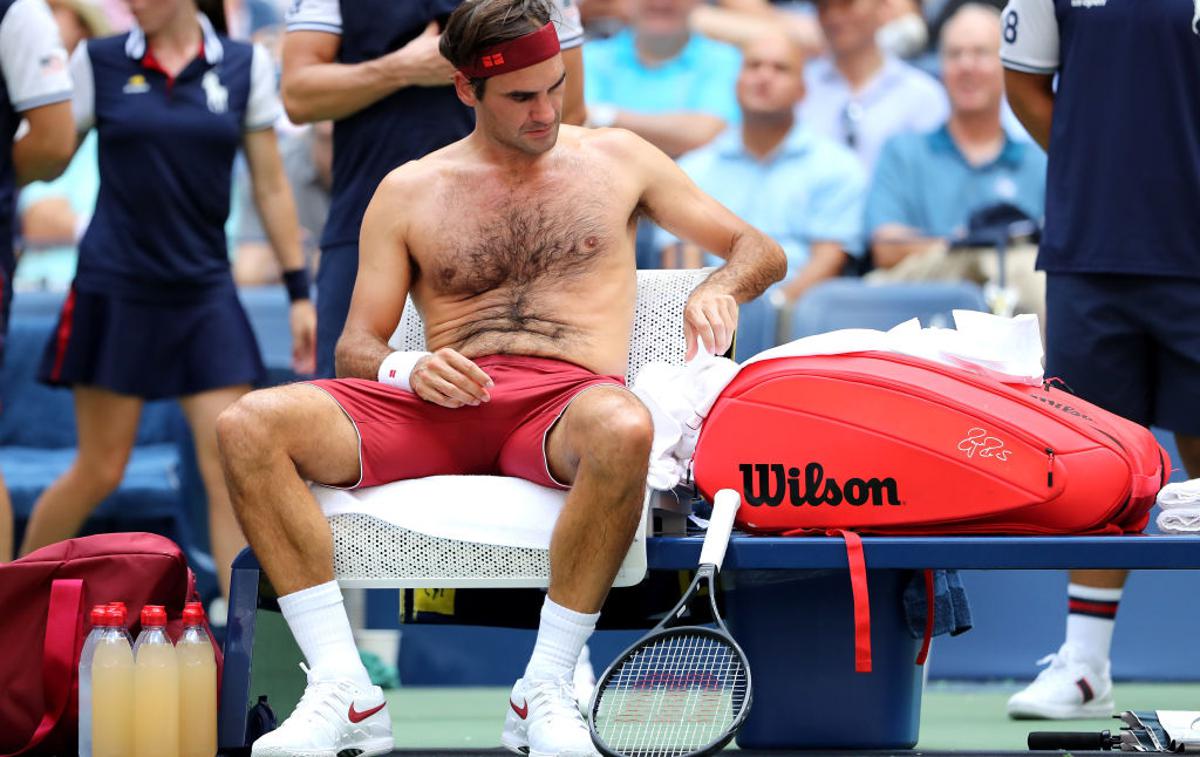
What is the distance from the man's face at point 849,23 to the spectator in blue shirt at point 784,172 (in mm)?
771

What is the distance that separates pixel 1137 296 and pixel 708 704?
5.91 feet

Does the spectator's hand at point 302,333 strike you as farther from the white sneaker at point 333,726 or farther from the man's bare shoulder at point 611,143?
the white sneaker at point 333,726

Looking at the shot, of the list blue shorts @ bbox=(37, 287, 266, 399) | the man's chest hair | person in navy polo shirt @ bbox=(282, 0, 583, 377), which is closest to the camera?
the man's chest hair

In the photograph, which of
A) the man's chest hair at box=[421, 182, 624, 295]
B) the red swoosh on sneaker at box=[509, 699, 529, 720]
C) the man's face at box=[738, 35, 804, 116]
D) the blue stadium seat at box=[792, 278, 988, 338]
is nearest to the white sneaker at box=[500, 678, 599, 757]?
the red swoosh on sneaker at box=[509, 699, 529, 720]

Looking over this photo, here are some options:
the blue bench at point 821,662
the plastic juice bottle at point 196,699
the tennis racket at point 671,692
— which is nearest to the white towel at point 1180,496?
the blue bench at point 821,662

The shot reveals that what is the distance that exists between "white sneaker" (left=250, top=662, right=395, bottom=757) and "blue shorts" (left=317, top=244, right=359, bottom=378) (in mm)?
1420

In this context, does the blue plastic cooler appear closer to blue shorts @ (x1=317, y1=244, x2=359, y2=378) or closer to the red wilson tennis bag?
the red wilson tennis bag

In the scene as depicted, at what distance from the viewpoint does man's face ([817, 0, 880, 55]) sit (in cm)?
840

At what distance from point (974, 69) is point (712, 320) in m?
4.12

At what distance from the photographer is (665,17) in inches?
327

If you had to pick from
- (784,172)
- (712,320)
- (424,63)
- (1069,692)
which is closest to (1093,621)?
(1069,692)

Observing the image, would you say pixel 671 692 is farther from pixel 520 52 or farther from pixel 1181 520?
pixel 520 52

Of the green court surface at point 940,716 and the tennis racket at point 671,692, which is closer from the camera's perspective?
the tennis racket at point 671,692

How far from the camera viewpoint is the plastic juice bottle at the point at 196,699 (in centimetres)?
346
